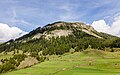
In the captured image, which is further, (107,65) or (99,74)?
(107,65)

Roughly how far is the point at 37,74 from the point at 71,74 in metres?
22.1

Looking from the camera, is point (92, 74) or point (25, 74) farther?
point (25, 74)

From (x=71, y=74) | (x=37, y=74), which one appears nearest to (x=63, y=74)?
(x=71, y=74)

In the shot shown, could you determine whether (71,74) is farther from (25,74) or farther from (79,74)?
(25,74)

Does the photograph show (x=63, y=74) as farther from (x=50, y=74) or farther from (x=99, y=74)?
(x=99, y=74)

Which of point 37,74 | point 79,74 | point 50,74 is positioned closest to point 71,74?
point 79,74

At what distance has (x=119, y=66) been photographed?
545ft

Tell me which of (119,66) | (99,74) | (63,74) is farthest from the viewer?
(119,66)

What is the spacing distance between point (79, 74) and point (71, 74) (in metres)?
4.91

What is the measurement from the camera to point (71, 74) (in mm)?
128750

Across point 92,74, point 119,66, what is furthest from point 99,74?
point 119,66

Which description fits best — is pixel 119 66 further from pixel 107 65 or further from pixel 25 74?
pixel 25 74

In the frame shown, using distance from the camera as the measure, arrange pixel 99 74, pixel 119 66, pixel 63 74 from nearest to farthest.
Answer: pixel 99 74 < pixel 63 74 < pixel 119 66

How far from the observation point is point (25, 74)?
140 m
